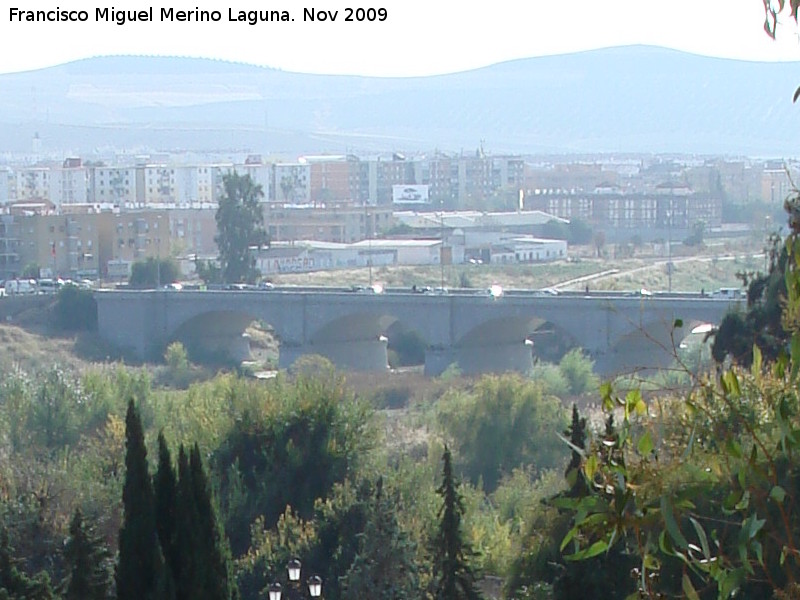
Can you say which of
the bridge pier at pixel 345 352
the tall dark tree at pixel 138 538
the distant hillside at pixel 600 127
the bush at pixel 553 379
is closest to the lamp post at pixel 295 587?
the tall dark tree at pixel 138 538

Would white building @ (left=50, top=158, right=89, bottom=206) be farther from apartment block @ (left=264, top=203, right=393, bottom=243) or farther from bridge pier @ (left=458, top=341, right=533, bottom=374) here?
bridge pier @ (left=458, top=341, right=533, bottom=374)

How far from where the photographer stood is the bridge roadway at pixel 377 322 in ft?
122

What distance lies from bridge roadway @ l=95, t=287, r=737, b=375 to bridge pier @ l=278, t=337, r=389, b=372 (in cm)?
2

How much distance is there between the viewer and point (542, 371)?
3225cm

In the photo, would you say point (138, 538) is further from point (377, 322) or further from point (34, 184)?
point (34, 184)

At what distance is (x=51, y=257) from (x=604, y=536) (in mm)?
52727

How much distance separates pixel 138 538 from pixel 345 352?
32051 millimetres

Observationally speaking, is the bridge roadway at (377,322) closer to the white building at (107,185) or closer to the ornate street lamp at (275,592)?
the ornate street lamp at (275,592)

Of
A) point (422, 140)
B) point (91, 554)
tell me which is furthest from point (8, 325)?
point (422, 140)

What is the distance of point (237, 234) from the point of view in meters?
48.8

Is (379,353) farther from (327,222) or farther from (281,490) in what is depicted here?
(327,222)

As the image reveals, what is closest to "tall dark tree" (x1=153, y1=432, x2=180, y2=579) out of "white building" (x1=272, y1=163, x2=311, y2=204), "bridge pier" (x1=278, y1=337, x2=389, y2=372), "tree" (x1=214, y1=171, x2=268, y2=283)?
"bridge pier" (x1=278, y1=337, x2=389, y2=372)

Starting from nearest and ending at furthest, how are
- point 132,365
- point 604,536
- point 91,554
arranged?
1. point 604,536
2. point 91,554
3. point 132,365

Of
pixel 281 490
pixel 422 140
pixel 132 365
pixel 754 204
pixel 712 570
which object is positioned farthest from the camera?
pixel 422 140
